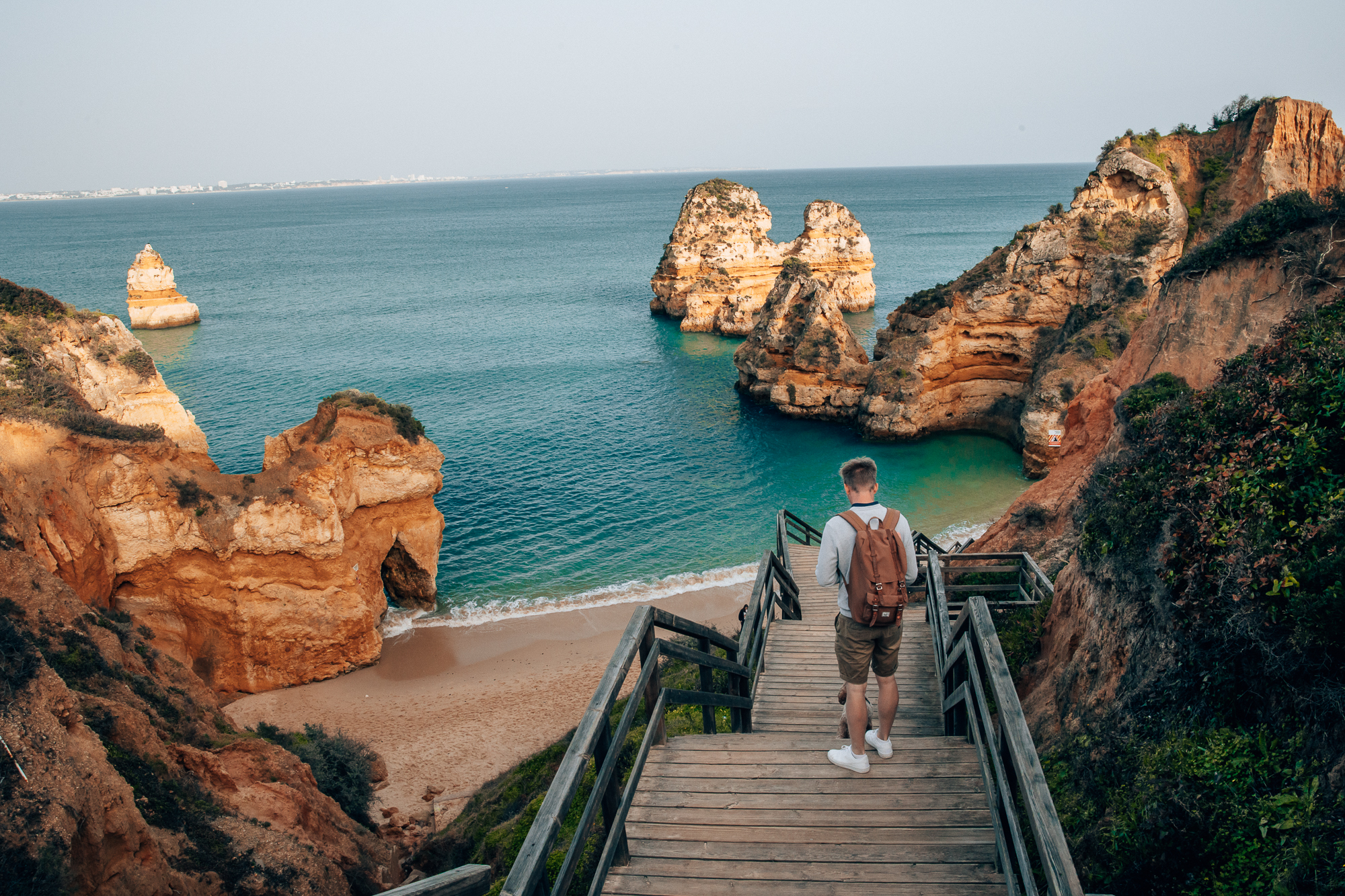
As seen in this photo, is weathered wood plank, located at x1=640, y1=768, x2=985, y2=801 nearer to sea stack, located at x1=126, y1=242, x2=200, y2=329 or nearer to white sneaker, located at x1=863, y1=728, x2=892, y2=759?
white sneaker, located at x1=863, y1=728, x2=892, y2=759

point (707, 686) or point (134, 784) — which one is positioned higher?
point (707, 686)

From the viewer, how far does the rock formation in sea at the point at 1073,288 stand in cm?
2682

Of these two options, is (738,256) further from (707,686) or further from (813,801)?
(813,801)

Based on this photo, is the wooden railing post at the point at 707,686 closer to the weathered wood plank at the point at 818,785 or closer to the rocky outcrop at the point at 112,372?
the weathered wood plank at the point at 818,785

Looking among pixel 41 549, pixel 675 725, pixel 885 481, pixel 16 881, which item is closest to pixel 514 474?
pixel 885 481

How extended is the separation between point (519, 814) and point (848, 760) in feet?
22.9

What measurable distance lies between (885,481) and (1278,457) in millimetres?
25280

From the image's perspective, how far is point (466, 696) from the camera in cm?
1897

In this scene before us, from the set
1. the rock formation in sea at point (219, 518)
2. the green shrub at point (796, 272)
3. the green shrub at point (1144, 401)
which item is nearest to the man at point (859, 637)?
the green shrub at point (1144, 401)

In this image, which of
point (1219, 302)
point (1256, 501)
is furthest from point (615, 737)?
point (1219, 302)

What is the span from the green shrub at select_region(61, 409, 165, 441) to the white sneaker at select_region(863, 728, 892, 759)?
62.1 feet

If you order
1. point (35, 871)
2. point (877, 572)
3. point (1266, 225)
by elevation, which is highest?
A: point (1266, 225)

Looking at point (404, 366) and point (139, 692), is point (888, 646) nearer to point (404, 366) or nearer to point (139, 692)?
point (139, 692)

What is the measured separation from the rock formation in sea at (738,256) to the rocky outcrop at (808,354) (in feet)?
64.4
